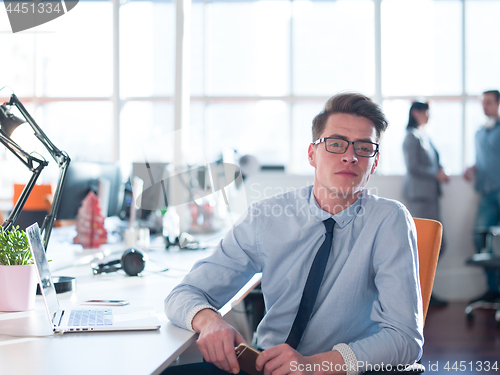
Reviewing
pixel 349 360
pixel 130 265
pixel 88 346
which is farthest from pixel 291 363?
pixel 130 265

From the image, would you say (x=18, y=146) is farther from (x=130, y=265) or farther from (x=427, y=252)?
(x=427, y=252)

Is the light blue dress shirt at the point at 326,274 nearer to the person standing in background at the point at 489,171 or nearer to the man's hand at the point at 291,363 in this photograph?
the man's hand at the point at 291,363

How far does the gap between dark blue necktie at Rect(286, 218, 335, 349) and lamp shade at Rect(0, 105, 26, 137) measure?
97cm

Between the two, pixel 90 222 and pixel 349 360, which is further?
pixel 90 222

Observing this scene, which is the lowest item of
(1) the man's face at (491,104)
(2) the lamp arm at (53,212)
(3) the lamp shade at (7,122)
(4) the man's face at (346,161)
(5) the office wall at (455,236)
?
(5) the office wall at (455,236)

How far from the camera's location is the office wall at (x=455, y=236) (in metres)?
4.33

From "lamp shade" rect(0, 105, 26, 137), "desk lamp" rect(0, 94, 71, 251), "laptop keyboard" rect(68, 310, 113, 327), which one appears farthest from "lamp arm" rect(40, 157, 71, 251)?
"laptop keyboard" rect(68, 310, 113, 327)

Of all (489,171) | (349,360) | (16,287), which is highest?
(489,171)

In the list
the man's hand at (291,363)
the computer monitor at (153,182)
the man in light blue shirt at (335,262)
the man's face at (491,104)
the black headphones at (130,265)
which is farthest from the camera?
the man's face at (491,104)

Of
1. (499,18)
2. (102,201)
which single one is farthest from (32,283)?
(499,18)

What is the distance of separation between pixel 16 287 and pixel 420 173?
3.60 meters

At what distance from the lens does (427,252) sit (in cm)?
136

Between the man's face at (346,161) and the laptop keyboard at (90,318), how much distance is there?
27.0 inches

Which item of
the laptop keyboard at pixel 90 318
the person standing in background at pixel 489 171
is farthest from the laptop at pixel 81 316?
the person standing in background at pixel 489 171
